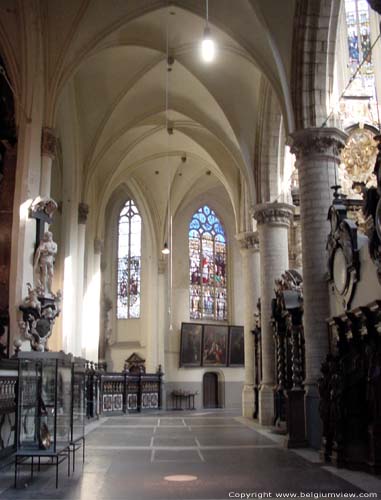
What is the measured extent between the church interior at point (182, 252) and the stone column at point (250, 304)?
0.25ft

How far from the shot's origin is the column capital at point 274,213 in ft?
58.7

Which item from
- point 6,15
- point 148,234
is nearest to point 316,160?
point 6,15

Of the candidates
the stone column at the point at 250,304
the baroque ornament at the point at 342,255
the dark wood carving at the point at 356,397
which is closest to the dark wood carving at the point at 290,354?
the dark wood carving at the point at 356,397

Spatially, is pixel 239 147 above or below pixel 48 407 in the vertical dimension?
above

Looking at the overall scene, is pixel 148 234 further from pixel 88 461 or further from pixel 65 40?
pixel 88 461

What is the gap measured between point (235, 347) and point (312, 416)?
1795cm

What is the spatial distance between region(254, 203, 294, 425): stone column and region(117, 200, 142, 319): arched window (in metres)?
13.0

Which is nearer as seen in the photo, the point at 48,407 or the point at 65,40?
the point at 48,407

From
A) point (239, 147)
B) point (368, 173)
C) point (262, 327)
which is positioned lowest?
point (262, 327)

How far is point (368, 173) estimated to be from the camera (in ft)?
56.5

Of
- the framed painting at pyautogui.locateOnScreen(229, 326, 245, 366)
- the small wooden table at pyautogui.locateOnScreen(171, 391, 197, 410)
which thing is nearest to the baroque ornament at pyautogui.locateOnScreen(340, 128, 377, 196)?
the framed painting at pyautogui.locateOnScreen(229, 326, 245, 366)

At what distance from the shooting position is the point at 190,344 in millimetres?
28797

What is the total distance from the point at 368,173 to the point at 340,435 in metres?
10.1

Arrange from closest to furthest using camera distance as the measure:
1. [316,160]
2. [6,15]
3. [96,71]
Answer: [316,160] → [6,15] → [96,71]
